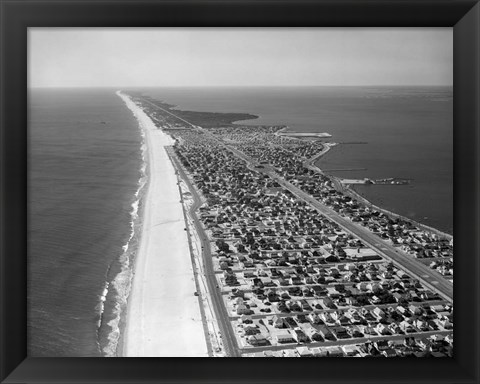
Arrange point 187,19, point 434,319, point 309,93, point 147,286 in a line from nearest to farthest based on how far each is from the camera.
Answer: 1. point 187,19
2. point 434,319
3. point 147,286
4. point 309,93

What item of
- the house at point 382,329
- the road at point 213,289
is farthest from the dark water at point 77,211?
the house at point 382,329

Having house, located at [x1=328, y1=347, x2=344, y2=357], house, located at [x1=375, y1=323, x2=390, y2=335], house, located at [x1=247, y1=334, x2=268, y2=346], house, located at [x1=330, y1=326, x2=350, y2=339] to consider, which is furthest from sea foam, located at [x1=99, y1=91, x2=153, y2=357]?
house, located at [x1=375, y1=323, x2=390, y2=335]

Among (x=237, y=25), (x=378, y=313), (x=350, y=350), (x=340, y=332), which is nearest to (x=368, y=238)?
(x=378, y=313)

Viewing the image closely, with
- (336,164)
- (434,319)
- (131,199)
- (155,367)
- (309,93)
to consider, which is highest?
(309,93)

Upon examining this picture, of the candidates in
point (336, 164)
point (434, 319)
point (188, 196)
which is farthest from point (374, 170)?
→ point (434, 319)

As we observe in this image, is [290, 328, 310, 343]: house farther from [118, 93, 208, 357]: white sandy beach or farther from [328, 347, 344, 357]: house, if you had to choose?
[118, 93, 208, 357]: white sandy beach

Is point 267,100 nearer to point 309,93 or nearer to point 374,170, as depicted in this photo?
point 309,93

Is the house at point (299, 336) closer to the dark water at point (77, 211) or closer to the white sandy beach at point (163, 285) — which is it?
the white sandy beach at point (163, 285)
